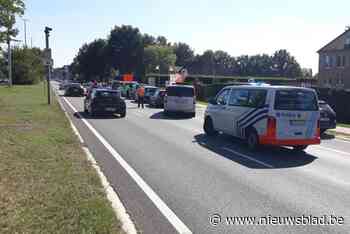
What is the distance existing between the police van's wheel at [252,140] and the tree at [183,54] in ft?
453

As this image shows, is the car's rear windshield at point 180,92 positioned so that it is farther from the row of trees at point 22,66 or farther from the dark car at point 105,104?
the row of trees at point 22,66

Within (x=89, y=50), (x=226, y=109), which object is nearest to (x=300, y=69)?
(x=89, y=50)

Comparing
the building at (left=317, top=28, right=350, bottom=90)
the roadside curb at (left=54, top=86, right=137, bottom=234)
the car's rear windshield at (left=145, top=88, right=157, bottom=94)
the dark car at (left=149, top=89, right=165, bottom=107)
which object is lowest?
the roadside curb at (left=54, top=86, right=137, bottom=234)

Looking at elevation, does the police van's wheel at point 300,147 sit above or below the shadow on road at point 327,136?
above

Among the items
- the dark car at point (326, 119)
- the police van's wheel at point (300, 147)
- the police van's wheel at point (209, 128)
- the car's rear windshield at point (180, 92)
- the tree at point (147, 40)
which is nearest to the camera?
the police van's wheel at point (300, 147)

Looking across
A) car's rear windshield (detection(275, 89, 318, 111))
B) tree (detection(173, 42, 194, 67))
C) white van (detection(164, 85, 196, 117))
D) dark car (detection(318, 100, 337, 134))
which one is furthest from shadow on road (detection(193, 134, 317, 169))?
tree (detection(173, 42, 194, 67))

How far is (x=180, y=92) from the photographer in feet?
86.0

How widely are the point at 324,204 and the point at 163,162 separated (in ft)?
13.8

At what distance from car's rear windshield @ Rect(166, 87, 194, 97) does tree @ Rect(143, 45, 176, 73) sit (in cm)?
7484

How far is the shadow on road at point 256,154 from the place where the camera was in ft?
35.7

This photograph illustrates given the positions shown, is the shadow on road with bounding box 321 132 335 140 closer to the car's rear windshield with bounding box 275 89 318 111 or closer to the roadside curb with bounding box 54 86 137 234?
the car's rear windshield with bounding box 275 89 318 111

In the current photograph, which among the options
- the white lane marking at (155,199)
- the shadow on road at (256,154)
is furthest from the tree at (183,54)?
the white lane marking at (155,199)

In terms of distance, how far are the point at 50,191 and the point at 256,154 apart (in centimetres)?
645

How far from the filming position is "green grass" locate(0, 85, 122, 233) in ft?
18.5
